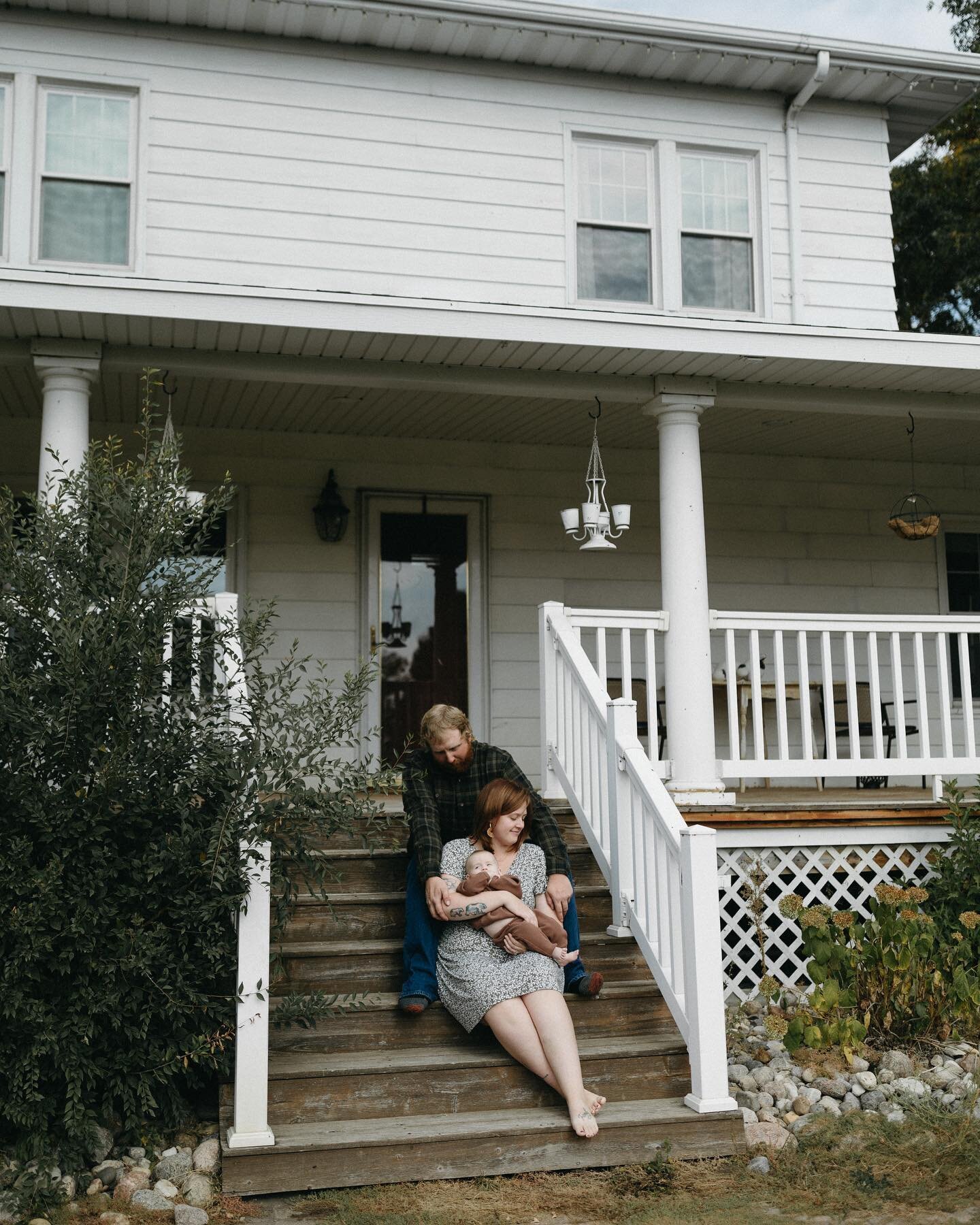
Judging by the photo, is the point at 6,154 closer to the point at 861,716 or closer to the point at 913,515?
the point at 913,515

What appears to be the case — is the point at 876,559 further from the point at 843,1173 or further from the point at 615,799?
the point at 843,1173

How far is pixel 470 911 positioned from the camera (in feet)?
14.3

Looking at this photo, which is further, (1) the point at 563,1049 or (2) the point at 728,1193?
(1) the point at 563,1049

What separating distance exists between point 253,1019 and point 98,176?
549 centimetres

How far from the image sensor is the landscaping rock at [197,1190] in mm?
3664

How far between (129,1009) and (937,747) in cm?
718

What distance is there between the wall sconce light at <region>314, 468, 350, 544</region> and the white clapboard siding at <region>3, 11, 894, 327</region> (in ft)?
4.39

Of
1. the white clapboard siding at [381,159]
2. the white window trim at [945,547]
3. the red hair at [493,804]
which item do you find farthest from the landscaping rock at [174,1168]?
the white window trim at [945,547]

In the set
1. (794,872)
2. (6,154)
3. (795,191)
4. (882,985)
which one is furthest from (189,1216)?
(795,191)

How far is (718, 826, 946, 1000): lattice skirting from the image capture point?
607cm

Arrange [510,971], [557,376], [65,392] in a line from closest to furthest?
[510,971] → [65,392] → [557,376]

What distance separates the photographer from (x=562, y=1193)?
12.4 ft

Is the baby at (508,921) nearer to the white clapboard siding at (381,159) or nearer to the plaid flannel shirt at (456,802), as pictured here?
the plaid flannel shirt at (456,802)

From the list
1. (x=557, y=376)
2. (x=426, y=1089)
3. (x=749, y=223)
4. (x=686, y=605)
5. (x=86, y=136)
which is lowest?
(x=426, y=1089)
